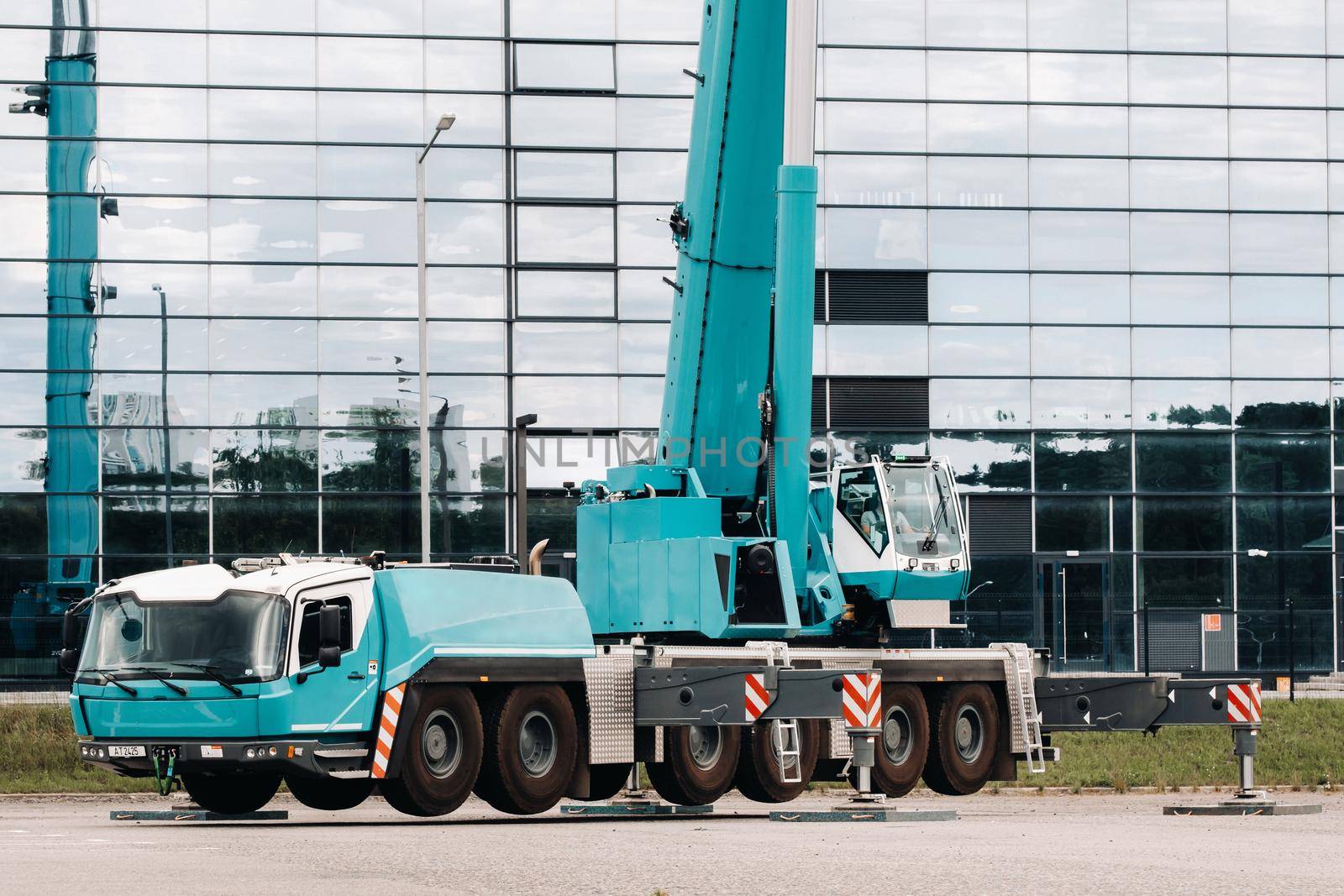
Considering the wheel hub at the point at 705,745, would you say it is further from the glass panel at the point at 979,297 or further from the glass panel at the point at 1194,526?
the glass panel at the point at 1194,526

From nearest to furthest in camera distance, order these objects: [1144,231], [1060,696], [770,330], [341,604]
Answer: [341,604], [770,330], [1060,696], [1144,231]

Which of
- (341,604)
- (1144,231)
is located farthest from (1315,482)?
(341,604)

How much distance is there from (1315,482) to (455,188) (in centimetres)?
1862

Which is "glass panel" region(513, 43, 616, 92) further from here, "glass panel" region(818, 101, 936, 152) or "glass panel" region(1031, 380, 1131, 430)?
"glass panel" region(1031, 380, 1131, 430)

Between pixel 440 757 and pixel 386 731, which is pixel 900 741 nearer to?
pixel 440 757

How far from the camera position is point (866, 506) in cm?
2200

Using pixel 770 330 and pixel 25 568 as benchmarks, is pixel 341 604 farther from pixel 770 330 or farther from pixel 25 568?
A: pixel 25 568

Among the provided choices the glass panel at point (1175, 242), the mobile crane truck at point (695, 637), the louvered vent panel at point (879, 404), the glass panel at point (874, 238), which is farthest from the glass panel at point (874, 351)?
the mobile crane truck at point (695, 637)

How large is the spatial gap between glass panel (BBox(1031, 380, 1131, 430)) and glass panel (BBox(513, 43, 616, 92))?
Answer: 10.7m

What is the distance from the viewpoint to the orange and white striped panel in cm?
1833

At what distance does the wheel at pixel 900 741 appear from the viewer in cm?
2166

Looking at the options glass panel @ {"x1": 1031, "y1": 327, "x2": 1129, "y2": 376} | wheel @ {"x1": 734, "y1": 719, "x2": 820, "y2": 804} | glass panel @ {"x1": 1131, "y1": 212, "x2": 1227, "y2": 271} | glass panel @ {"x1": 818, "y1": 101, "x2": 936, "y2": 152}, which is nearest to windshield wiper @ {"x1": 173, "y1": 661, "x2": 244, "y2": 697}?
wheel @ {"x1": 734, "y1": 719, "x2": 820, "y2": 804}

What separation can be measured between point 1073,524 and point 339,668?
2719 centimetres

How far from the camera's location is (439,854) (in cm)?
1433
